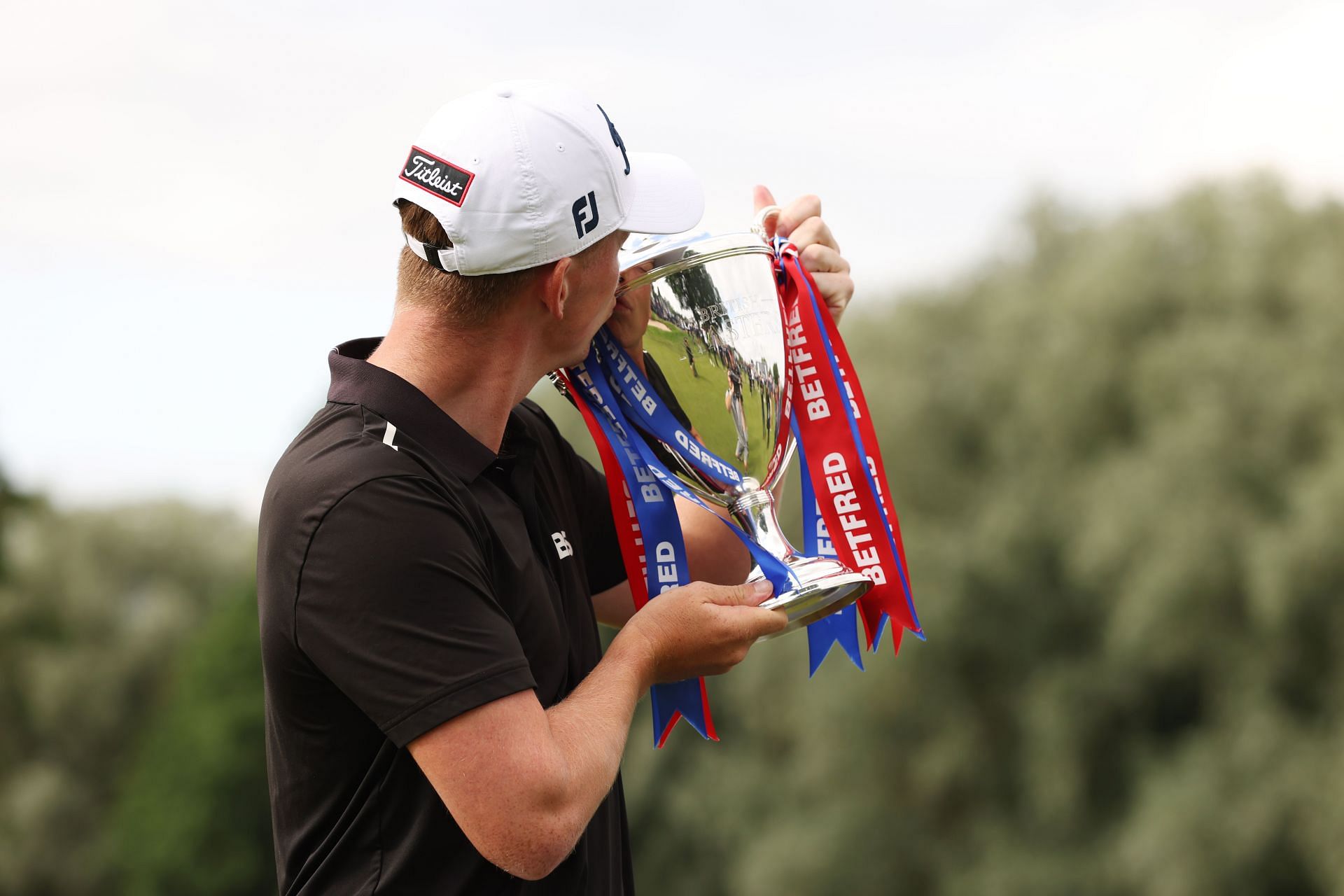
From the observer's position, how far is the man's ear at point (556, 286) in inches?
78.7

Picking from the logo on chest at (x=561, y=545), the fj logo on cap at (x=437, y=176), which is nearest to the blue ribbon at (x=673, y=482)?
the logo on chest at (x=561, y=545)

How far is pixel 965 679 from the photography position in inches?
715

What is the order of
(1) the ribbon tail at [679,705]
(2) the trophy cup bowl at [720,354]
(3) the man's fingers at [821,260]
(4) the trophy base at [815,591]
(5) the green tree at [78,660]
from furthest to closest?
(5) the green tree at [78,660], (3) the man's fingers at [821,260], (1) the ribbon tail at [679,705], (2) the trophy cup bowl at [720,354], (4) the trophy base at [815,591]

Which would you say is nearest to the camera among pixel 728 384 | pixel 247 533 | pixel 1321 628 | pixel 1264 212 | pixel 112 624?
pixel 728 384

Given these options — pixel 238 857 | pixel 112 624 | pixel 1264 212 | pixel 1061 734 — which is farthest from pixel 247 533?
pixel 1264 212

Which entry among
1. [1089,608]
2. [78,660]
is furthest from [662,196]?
[78,660]

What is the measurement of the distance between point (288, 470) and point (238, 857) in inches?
895

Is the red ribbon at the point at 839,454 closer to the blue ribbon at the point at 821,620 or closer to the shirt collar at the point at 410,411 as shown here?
the blue ribbon at the point at 821,620

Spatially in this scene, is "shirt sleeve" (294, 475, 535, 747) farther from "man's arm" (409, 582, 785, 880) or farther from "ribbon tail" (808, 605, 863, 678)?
"ribbon tail" (808, 605, 863, 678)

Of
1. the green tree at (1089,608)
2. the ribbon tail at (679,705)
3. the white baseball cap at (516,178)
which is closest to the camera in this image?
the white baseball cap at (516,178)

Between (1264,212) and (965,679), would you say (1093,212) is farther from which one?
(965,679)

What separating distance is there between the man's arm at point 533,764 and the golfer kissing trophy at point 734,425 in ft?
1.35

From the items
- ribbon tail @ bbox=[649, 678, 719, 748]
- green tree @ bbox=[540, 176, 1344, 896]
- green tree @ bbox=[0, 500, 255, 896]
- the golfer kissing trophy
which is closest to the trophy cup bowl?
the golfer kissing trophy

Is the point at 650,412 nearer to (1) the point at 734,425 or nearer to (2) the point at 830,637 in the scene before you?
(1) the point at 734,425
